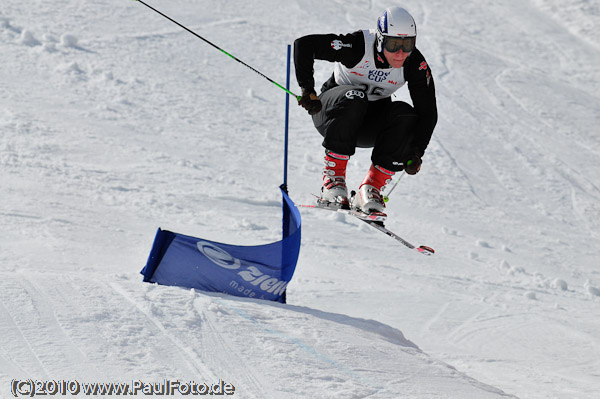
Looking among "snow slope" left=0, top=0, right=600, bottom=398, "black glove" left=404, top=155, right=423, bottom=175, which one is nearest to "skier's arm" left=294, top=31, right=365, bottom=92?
"black glove" left=404, top=155, right=423, bottom=175

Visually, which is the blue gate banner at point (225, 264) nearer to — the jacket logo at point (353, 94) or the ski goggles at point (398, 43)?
the jacket logo at point (353, 94)

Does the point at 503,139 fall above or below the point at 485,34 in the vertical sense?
below

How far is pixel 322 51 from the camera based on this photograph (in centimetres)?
549

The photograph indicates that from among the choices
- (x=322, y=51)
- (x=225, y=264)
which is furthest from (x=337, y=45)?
(x=225, y=264)

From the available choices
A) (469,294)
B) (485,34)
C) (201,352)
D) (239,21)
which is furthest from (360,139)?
(485,34)

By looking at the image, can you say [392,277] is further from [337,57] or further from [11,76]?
[11,76]

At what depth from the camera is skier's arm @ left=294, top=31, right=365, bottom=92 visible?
5.50m

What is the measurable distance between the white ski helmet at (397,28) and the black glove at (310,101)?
61 cm

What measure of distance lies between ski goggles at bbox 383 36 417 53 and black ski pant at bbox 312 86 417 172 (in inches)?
14.6

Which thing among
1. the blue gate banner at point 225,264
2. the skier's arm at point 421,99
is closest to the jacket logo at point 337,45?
the skier's arm at point 421,99

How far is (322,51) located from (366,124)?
0.64 m

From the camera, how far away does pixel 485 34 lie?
18.0 m

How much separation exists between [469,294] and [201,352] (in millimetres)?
5441

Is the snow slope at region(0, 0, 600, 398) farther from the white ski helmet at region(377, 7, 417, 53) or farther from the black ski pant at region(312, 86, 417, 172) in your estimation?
the white ski helmet at region(377, 7, 417, 53)
